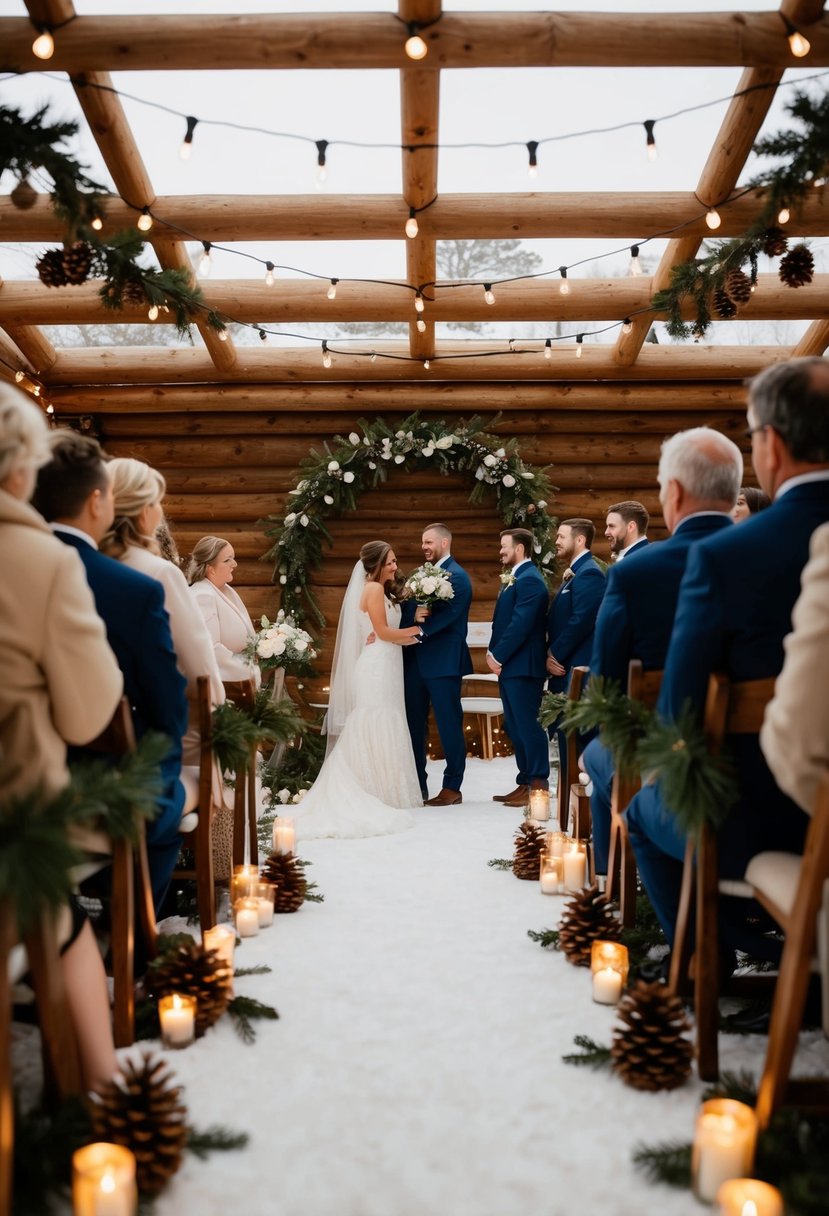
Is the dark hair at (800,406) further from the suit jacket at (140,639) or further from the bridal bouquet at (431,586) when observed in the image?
the bridal bouquet at (431,586)

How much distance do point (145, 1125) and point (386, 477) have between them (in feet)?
25.7

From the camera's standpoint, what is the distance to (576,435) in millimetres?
9664

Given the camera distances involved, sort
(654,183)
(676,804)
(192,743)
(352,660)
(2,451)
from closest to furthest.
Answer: (2,451)
(676,804)
(192,743)
(654,183)
(352,660)

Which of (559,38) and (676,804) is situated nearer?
(676,804)

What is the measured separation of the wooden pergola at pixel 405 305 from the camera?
5.18 m

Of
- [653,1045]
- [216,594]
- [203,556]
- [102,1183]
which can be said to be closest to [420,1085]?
[653,1045]

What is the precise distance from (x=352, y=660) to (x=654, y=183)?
4.21 m

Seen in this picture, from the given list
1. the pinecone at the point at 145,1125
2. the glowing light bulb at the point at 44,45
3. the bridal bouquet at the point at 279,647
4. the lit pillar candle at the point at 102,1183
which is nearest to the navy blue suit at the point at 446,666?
the bridal bouquet at the point at 279,647

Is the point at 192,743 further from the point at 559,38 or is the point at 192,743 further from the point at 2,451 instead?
the point at 559,38

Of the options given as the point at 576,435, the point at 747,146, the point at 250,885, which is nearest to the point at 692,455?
the point at 250,885

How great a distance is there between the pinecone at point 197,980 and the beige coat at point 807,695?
1.86 metres

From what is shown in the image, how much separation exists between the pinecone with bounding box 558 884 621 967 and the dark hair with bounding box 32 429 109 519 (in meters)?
2.25

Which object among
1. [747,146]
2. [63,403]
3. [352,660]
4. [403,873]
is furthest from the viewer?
[63,403]

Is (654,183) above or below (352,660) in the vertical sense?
above
